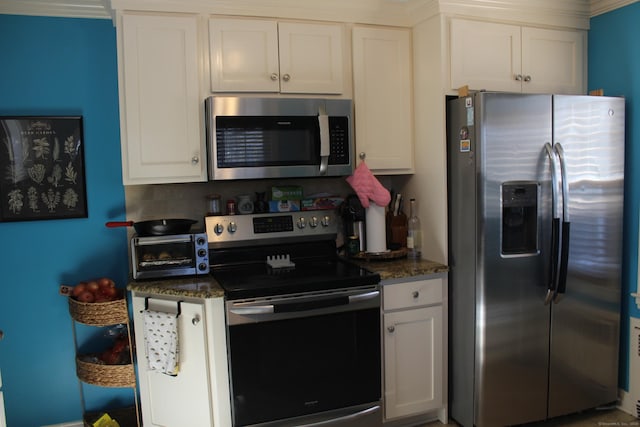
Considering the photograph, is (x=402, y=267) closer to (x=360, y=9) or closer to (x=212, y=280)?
(x=212, y=280)

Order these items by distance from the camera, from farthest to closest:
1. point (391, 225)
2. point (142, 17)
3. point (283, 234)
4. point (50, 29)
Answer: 1. point (391, 225)
2. point (283, 234)
3. point (50, 29)
4. point (142, 17)

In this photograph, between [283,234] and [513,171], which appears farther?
[283,234]

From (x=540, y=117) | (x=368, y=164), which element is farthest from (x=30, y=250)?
(x=540, y=117)

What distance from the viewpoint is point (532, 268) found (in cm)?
264

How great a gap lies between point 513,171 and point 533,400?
1.21 meters

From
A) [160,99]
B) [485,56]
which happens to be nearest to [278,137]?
[160,99]

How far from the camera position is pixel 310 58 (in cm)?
278

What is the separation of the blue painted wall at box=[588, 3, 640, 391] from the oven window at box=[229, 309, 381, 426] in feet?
4.89

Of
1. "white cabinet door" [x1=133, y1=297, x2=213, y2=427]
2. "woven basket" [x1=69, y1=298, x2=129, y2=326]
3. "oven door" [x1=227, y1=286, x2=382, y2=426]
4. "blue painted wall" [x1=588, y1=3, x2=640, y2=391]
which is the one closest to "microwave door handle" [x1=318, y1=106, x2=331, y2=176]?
"oven door" [x1=227, y1=286, x2=382, y2=426]

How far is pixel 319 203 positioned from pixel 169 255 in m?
0.91

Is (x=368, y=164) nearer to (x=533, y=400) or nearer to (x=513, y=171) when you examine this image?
(x=513, y=171)

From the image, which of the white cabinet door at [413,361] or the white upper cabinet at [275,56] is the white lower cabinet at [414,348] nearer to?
the white cabinet door at [413,361]

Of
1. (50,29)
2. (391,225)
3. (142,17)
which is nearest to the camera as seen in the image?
(142,17)

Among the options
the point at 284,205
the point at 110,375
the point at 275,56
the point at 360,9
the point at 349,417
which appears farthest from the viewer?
the point at 284,205
